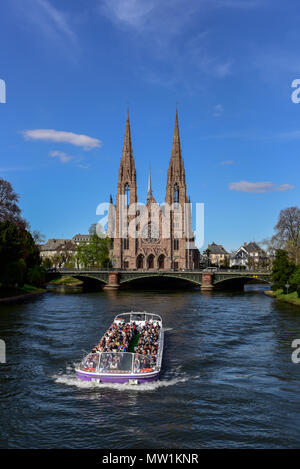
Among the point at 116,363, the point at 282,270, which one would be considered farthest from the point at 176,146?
the point at 116,363

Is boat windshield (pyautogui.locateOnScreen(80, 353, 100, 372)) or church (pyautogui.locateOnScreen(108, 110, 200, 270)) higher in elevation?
church (pyautogui.locateOnScreen(108, 110, 200, 270))

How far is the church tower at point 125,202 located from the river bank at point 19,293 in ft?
163

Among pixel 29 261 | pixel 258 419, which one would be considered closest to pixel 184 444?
pixel 258 419

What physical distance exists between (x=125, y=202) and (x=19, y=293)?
73.3 metres

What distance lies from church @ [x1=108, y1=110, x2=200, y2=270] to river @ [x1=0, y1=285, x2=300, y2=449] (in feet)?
331

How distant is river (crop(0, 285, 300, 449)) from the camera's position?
22.7 meters

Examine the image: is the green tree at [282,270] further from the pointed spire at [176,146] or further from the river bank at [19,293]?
the pointed spire at [176,146]

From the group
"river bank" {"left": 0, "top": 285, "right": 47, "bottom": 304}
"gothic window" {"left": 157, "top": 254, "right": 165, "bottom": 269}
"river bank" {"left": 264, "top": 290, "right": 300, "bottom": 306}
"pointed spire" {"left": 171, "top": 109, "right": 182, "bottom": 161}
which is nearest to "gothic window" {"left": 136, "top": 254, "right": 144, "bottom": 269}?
"gothic window" {"left": 157, "top": 254, "right": 165, "bottom": 269}

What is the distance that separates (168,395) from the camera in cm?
2867

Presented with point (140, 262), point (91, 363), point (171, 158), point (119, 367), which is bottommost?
point (119, 367)

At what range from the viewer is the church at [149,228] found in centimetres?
15450

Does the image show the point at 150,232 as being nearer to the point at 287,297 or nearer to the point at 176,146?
the point at 176,146

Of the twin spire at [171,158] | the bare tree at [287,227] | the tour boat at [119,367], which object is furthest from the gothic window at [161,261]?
the tour boat at [119,367]

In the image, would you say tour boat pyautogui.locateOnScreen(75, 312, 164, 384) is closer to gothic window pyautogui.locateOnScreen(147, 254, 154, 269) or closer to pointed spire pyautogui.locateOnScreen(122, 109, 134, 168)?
gothic window pyautogui.locateOnScreen(147, 254, 154, 269)
